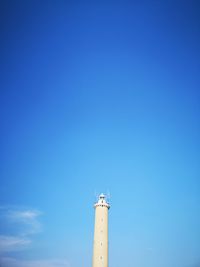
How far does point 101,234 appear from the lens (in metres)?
68.2

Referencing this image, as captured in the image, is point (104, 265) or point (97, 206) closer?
point (104, 265)

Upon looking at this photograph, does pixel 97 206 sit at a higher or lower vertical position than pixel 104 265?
higher

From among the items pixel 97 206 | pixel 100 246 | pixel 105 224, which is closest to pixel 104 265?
pixel 100 246

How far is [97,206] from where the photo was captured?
7194 cm

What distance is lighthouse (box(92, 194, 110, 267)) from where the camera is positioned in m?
66.1

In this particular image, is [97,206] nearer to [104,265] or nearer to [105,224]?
[105,224]

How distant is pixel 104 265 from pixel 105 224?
28.9 ft

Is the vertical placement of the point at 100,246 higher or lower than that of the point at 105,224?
lower

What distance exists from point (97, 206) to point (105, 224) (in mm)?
4740

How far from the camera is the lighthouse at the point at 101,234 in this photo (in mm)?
66125

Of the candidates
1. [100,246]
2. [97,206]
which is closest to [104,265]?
[100,246]

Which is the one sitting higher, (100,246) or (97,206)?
(97,206)

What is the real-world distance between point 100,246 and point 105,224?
16.6 feet

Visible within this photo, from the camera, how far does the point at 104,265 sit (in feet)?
216
